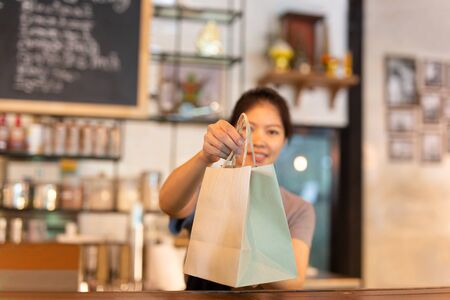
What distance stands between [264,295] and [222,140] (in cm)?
28

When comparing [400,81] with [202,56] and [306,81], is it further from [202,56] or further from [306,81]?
[202,56]

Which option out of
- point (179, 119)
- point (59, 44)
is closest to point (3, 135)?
point (59, 44)

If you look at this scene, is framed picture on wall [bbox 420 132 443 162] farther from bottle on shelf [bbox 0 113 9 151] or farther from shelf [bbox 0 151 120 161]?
bottle on shelf [bbox 0 113 9 151]

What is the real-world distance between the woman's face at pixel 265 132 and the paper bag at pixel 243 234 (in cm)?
34

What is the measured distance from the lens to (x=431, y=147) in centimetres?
396

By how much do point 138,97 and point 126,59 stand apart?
0.78 feet

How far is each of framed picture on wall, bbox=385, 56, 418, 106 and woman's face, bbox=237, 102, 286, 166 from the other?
283 centimetres

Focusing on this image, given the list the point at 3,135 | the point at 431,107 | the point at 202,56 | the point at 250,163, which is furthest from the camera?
the point at 431,107

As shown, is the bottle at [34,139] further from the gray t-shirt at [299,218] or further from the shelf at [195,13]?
the gray t-shirt at [299,218]

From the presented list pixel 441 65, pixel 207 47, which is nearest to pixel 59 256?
pixel 207 47

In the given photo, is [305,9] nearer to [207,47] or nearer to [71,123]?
[207,47]

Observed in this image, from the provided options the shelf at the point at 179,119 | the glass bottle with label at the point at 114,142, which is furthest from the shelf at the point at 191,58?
the glass bottle with label at the point at 114,142

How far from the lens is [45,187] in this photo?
3.13 metres

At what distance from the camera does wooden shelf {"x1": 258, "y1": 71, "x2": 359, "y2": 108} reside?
356 centimetres
